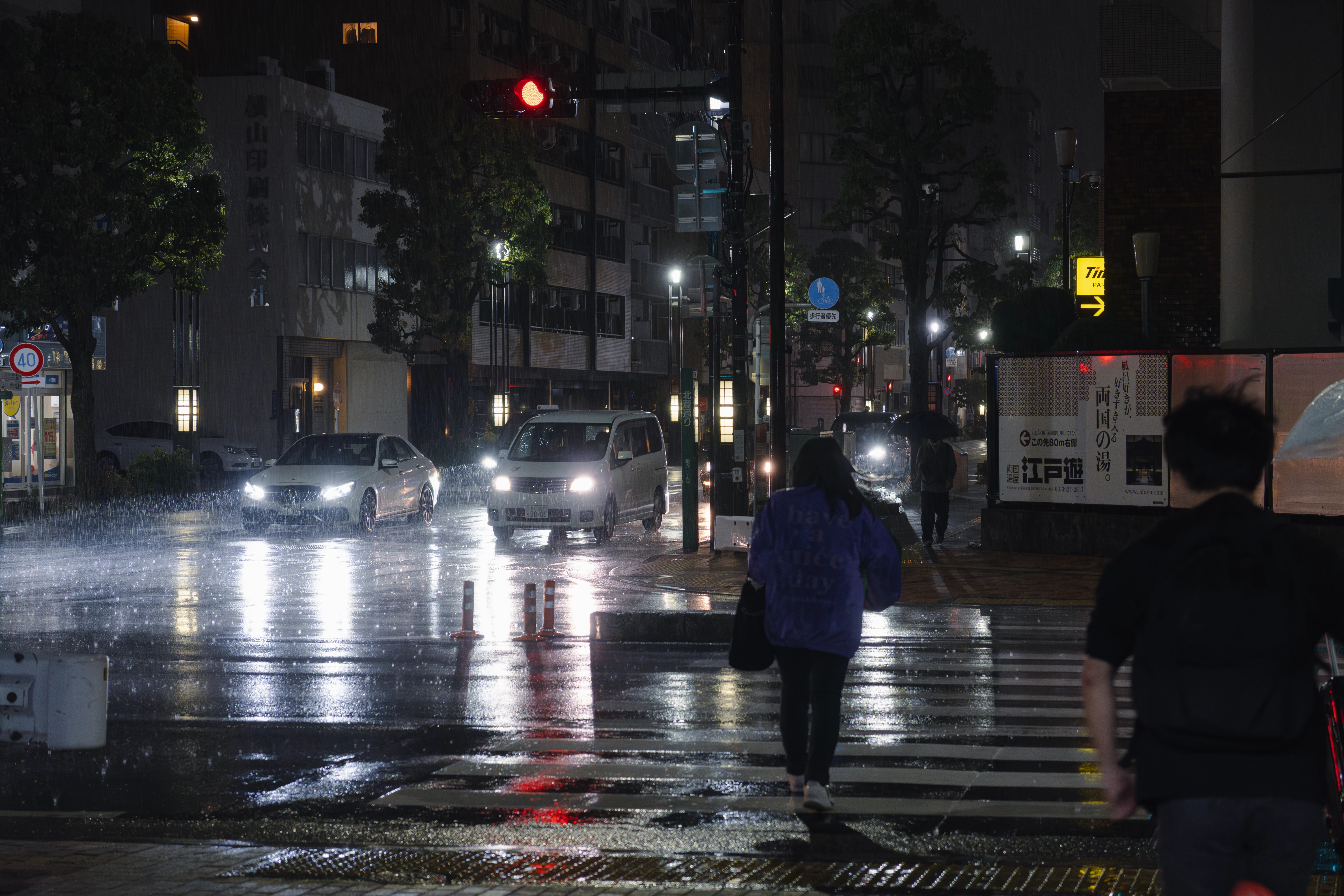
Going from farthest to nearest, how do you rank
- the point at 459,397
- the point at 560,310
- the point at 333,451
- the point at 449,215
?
the point at 560,310 < the point at 459,397 < the point at 449,215 < the point at 333,451

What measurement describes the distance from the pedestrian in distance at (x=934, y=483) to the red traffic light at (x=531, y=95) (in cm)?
1004

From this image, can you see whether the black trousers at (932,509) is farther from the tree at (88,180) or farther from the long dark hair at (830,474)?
the tree at (88,180)

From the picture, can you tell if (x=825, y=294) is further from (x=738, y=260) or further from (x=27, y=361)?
(x=27, y=361)

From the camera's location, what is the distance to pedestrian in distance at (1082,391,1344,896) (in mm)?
3215

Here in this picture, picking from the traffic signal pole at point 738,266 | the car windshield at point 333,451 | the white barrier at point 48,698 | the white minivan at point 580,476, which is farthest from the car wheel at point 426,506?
the white barrier at point 48,698

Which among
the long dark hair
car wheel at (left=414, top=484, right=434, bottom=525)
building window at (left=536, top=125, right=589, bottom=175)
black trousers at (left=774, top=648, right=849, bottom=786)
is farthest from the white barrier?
building window at (left=536, top=125, right=589, bottom=175)

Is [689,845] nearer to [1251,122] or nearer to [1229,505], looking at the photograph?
[1229,505]

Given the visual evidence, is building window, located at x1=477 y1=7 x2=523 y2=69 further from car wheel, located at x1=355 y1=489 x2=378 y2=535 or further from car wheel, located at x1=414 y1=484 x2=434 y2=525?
car wheel, located at x1=355 y1=489 x2=378 y2=535

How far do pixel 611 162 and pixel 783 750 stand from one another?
196 feet

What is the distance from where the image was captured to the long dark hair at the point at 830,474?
672 cm

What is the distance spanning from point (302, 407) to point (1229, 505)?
4914 centimetres

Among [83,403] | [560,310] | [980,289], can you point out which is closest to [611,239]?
[560,310]

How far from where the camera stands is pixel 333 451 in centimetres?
2733

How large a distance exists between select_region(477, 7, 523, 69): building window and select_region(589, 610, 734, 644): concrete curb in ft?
151
